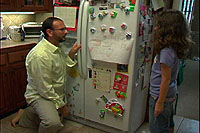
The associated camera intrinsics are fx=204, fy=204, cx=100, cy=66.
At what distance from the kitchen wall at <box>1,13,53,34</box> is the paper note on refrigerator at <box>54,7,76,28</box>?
0.98 meters

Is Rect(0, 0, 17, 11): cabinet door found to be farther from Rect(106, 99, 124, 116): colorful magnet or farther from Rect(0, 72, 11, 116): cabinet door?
Rect(106, 99, 124, 116): colorful magnet

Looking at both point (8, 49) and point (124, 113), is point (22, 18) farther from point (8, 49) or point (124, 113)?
point (124, 113)

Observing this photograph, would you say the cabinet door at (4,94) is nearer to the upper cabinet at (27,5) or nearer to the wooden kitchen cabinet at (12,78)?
the wooden kitchen cabinet at (12,78)

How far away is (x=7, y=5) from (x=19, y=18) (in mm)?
594

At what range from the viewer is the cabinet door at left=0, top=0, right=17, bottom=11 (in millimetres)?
2502

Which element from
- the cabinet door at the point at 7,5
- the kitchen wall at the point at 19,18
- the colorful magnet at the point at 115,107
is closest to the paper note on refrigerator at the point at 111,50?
the colorful magnet at the point at 115,107

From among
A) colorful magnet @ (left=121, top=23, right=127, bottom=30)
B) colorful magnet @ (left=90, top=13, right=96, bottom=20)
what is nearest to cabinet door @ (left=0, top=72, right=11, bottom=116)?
colorful magnet @ (left=90, top=13, right=96, bottom=20)

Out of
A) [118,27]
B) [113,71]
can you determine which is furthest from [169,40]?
[113,71]

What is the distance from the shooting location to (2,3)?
8.20 feet

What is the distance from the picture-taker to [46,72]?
198 centimetres

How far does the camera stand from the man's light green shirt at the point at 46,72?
6.44 feet

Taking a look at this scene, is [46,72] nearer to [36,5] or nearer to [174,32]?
[174,32]

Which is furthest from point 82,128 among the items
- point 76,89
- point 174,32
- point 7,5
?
point 7,5

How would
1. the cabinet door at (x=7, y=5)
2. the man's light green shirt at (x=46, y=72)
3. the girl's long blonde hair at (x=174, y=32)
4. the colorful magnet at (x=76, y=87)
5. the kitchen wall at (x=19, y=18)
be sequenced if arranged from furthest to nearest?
the kitchen wall at (x=19, y=18)
the cabinet door at (x=7, y=5)
the colorful magnet at (x=76, y=87)
the man's light green shirt at (x=46, y=72)
the girl's long blonde hair at (x=174, y=32)
